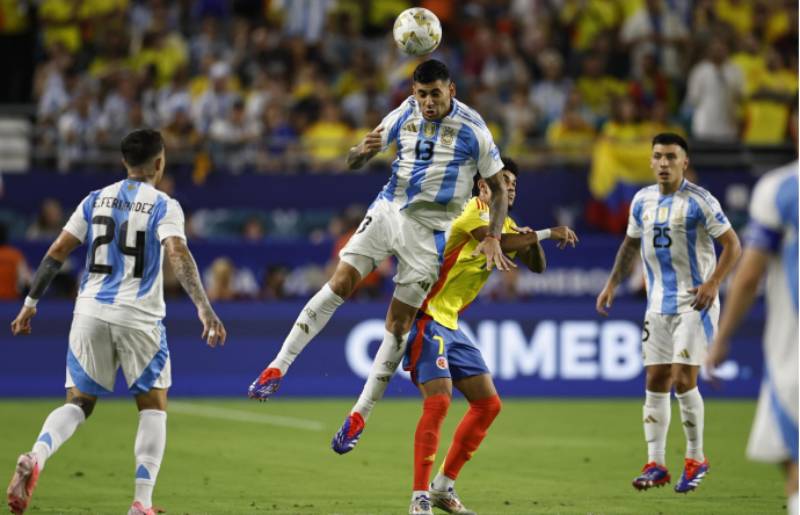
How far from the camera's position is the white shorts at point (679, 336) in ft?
35.4

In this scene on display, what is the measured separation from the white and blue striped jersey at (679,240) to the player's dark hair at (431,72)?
235 centimetres

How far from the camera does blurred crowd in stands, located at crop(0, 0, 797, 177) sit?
2127 centimetres

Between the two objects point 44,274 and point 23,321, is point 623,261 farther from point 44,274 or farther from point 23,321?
point 23,321

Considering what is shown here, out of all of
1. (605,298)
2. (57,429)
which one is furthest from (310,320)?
(605,298)

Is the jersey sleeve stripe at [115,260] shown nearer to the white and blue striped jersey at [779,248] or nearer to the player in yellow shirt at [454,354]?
the player in yellow shirt at [454,354]

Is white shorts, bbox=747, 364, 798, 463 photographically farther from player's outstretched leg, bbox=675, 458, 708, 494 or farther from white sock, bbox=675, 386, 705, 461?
white sock, bbox=675, 386, 705, 461

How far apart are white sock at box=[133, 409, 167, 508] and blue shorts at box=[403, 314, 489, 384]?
192 cm

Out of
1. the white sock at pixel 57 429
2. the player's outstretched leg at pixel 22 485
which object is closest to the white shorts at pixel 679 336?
the white sock at pixel 57 429

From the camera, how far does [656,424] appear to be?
35.4 ft

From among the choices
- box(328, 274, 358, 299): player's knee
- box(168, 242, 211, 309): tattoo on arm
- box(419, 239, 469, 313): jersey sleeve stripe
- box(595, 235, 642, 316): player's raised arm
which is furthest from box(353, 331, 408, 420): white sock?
box(595, 235, 642, 316): player's raised arm

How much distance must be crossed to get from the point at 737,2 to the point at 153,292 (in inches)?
712

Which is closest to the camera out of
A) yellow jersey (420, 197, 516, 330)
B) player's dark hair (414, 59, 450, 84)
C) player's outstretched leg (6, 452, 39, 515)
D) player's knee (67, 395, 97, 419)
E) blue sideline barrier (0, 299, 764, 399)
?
player's outstretched leg (6, 452, 39, 515)

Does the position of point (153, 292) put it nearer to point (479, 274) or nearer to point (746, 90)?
point (479, 274)

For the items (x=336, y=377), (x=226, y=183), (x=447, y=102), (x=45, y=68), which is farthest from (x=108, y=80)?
(x=447, y=102)
